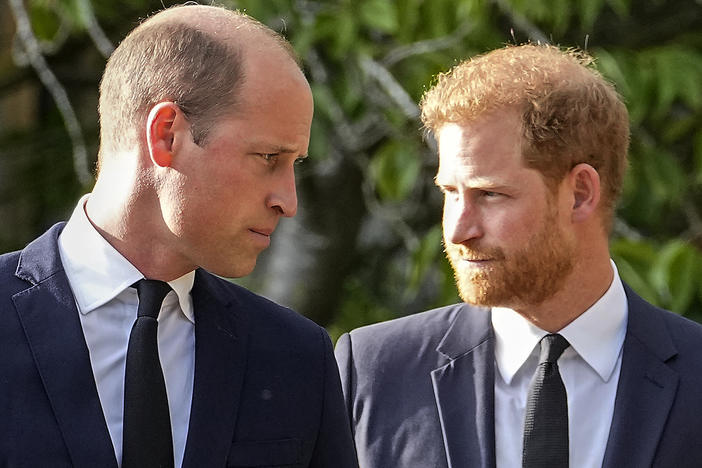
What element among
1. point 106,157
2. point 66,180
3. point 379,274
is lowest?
point 379,274

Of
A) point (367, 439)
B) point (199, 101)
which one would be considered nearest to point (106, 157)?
point (199, 101)

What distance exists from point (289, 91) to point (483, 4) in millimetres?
1877

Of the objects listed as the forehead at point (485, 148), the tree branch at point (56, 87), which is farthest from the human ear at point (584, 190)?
the tree branch at point (56, 87)

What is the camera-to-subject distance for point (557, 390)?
104 inches

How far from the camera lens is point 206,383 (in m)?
2.29

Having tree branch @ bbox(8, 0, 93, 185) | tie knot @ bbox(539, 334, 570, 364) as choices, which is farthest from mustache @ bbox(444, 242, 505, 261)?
tree branch @ bbox(8, 0, 93, 185)

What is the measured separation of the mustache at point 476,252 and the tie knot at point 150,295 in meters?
0.67

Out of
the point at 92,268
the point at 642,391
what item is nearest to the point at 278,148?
the point at 92,268

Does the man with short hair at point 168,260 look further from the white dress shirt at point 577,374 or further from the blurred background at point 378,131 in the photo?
the blurred background at point 378,131

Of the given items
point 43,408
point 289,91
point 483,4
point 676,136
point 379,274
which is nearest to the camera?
point 43,408

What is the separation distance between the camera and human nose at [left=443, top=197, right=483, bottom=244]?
104 inches

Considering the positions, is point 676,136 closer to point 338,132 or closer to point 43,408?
point 338,132

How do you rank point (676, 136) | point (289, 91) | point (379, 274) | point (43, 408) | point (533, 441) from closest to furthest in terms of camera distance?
1. point (43, 408)
2. point (289, 91)
3. point (533, 441)
4. point (676, 136)
5. point (379, 274)

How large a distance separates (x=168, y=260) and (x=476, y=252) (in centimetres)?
68
